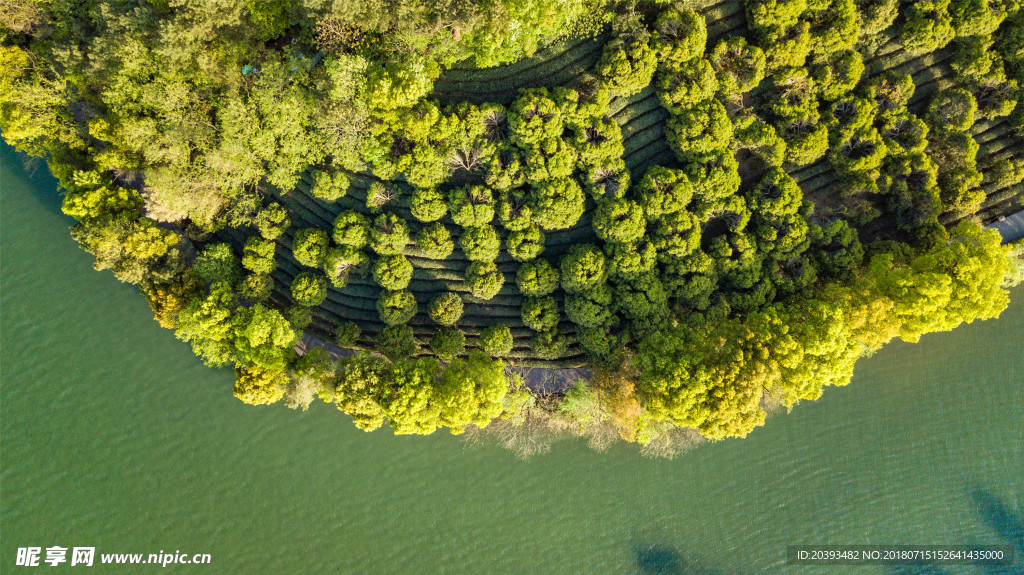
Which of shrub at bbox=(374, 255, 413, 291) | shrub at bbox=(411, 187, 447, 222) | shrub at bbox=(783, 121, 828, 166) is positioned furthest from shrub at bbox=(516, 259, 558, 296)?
shrub at bbox=(783, 121, 828, 166)

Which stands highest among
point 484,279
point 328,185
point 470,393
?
point 328,185

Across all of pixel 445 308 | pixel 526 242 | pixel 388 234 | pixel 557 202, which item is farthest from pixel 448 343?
pixel 557 202

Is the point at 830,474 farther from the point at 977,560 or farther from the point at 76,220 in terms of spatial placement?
the point at 76,220

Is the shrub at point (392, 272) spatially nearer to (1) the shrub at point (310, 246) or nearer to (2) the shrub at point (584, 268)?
(1) the shrub at point (310, 246)

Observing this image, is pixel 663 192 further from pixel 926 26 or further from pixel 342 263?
pixel 342 263

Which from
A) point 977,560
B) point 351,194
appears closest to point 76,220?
point 351,194

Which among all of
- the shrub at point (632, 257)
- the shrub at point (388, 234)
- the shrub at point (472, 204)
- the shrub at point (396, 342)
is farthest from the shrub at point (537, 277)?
the shrub at point (396, 342)

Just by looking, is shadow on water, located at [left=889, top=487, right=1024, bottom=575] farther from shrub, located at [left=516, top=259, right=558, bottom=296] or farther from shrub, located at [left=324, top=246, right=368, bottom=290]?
shrub, located at [left=324, top=246, right=368, bottom=290]
